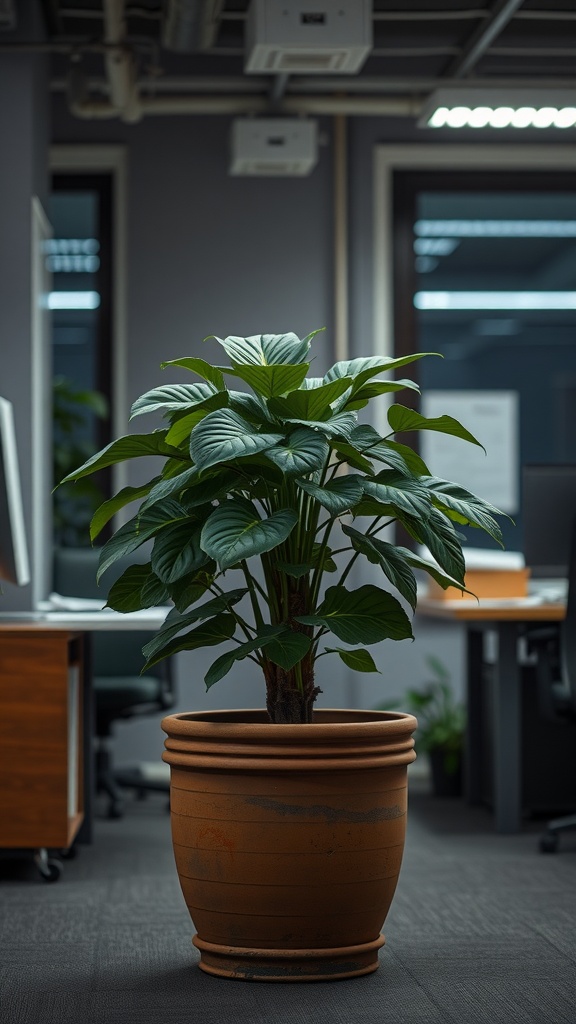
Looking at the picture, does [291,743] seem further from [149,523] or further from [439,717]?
[439,717]

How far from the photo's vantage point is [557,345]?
10797 millimetres

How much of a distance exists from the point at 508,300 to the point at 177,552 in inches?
242

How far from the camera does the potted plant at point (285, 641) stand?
2.55 meters

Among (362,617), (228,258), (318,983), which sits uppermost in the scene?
(228,258)

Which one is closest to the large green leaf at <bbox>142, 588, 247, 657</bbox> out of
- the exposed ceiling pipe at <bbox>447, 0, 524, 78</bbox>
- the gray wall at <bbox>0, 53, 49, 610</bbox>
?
the gray wall at <bbox>0, 53, 49, 610</bbox>

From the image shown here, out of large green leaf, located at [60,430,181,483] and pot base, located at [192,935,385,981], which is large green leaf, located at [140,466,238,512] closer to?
large green leaf, located at [60,430,181,483]

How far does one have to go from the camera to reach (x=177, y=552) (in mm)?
2592

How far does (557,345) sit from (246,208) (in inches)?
215

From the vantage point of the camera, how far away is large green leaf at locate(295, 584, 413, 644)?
2.59 metres

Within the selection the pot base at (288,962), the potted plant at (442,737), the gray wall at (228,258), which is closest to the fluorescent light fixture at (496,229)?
the gray wall at (228,258)

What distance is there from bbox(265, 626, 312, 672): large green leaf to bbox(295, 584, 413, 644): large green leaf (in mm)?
34

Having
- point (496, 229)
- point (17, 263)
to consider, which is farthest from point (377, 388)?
point (496, 229)

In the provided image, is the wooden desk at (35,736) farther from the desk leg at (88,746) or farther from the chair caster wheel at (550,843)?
the chair caster wheel at (550,843)

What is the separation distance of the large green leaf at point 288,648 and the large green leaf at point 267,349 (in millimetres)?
559
